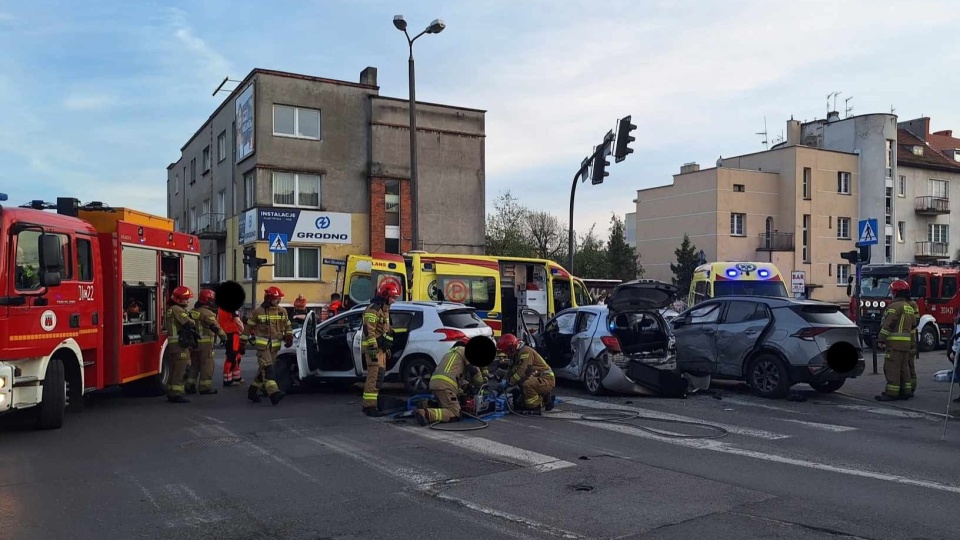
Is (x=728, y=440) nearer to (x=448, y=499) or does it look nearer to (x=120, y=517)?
(x=448, y=499)

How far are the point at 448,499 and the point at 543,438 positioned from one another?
9.12 ft

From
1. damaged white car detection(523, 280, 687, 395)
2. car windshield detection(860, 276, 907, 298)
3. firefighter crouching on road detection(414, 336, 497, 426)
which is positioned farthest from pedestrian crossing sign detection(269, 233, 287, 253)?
car windshield detection(860, 276, 907, 298)

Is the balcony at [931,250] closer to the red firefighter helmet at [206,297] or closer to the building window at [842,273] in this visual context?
the building window at [842,273]

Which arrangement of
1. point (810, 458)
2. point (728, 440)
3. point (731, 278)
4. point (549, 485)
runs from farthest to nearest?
point (731, 278), point (728, 440), point (810, 458), point (549, 485)

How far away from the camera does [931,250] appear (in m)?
53.8

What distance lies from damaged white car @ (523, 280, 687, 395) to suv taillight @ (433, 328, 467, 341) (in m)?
2.16

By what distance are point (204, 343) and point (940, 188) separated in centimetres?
5700

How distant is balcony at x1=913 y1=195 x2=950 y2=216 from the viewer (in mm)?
52906

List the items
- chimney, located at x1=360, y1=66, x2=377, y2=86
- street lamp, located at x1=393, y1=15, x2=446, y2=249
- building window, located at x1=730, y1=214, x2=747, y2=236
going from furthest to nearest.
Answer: building window, located at x1=730, y1=214, x2=747, y2=236 → chimney, located at x1=360, y1=66, x2=377, y2=86 → street lamp, located at x1=393, y1=15, x2=446, y2=249

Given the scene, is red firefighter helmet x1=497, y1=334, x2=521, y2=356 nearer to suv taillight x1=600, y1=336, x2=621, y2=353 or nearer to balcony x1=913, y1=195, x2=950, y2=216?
suv taillight x1=600, y1=336, x2=621, y2=353

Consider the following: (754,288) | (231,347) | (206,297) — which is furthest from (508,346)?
(754,288)

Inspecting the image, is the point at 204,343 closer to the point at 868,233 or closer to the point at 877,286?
the point at 868,233

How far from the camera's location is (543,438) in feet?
29.2

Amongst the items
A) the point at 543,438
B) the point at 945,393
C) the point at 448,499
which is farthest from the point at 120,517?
the point at 945,393
